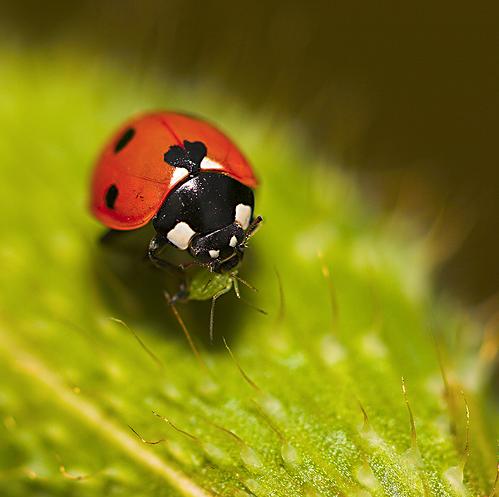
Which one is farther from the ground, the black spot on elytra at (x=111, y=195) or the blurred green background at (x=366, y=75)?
the blurred green background at (x=366, y=75)

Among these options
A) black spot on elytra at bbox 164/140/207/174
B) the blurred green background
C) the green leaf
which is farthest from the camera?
the blurred green background

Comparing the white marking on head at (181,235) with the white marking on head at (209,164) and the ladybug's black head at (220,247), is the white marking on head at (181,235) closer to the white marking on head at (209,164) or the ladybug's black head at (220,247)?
the ladybug's black head at (220,247)

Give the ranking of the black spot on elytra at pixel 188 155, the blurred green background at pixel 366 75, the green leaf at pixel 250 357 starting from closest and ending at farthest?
the green leaf at pixel 250 357 → the black spot on elytra at pixel 188 155 → the blurred green background at pixel 366 75

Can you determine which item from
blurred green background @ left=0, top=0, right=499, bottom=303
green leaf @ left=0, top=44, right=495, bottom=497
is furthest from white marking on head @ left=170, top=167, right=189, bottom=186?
blurred green background @ left=0, top=0, right=499, bottom=303

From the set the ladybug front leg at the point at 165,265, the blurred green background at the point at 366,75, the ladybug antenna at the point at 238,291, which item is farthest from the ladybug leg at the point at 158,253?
the blurred green background at the point at 366,75

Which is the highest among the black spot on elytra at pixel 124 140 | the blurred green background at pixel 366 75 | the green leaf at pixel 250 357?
the blurred green background at pixel 366 75

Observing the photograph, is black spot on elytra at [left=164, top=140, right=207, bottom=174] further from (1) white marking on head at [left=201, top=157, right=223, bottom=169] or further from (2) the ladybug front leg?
(2) the ladybug front leg

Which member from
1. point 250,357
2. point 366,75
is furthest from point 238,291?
point 366,75

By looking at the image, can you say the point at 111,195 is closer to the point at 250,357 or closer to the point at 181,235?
the point at 181,235
